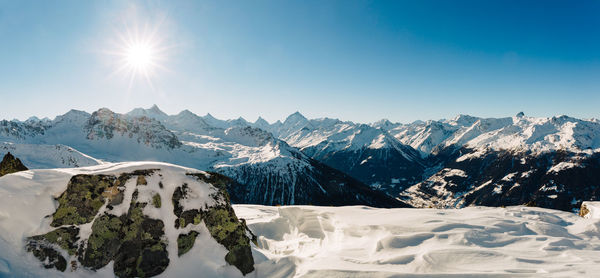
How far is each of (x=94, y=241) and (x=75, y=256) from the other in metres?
0.57

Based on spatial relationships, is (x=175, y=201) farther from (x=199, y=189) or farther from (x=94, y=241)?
(x=94, y=241)

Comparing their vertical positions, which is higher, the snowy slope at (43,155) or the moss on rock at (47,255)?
the snowy slope at (43,155)

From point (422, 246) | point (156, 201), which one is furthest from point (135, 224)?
point (422, 246)

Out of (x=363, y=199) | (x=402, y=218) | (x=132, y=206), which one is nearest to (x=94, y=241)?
(x=132, y=206)

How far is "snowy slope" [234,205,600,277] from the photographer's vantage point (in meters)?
8.05

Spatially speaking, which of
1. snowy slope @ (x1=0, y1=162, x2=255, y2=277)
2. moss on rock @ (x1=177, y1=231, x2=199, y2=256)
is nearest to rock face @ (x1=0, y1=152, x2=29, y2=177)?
snowy slope @ (x1=0, y1=162, x2=255, y2=277)

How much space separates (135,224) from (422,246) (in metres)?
10.6

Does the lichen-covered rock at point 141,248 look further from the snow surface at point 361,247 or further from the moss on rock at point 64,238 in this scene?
the moss on rock at point 64,238

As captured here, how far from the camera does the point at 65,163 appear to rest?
13812cm

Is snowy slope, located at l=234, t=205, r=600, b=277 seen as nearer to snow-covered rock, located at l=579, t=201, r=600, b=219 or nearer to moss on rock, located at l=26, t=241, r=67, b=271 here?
snow-covered rock, located at l=579, t=201, r=600, b=219

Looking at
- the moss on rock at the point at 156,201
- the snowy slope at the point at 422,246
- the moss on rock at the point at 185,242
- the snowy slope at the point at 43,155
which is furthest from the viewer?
the snowy slope at the point at 43,155

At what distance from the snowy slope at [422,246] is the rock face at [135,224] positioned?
2.56 m

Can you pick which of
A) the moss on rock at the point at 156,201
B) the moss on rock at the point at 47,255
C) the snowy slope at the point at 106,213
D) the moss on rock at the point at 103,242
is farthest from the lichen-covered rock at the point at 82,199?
the moss on rock at the point at 156,201

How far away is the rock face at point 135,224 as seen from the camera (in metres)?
7.91
